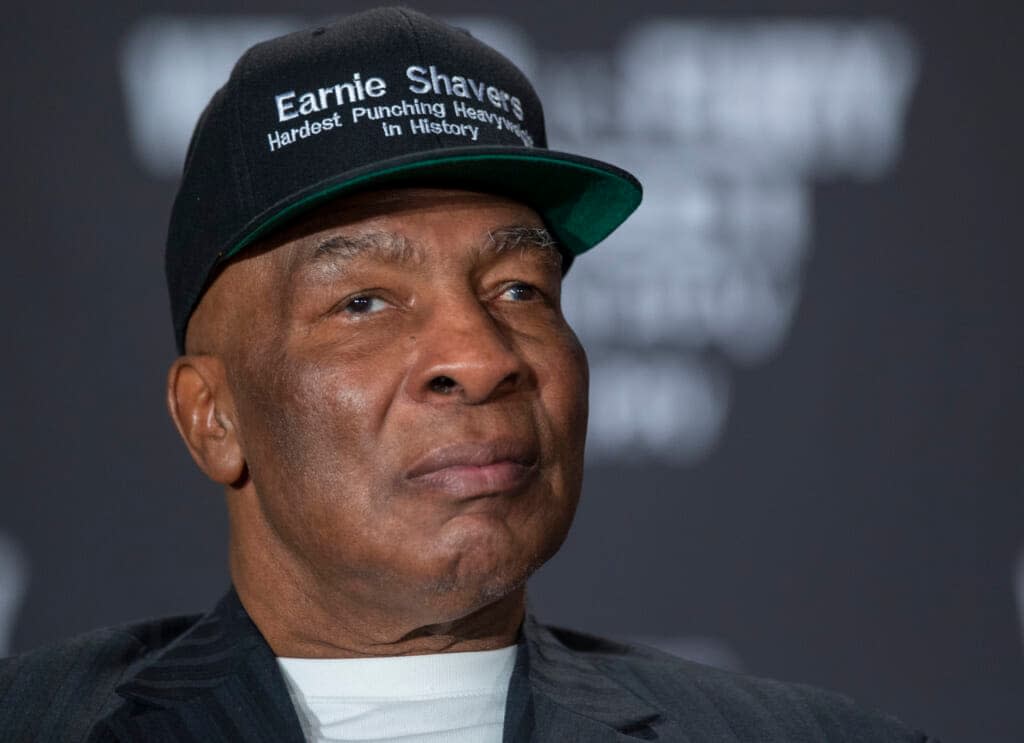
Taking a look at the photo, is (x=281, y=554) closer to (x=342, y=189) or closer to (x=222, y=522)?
(x=342, y=189)

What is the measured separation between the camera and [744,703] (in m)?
1.50

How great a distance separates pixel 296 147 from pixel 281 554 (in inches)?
14.7

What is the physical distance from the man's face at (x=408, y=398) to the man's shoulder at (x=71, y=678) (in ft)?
0.69

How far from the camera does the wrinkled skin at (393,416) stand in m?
1.27

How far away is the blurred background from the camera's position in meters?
2.43

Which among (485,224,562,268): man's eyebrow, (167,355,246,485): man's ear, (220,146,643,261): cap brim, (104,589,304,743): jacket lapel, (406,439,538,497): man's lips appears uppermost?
(220,146,643,261): cap brim

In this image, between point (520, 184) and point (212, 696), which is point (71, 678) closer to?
point (212, 696)

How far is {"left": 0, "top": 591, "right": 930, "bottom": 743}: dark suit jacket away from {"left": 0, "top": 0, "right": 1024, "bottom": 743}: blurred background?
3.03 feet

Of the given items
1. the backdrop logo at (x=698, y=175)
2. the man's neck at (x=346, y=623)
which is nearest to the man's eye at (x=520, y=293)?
the man's neck at (x=346, y=623)

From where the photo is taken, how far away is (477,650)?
1429 millimetres

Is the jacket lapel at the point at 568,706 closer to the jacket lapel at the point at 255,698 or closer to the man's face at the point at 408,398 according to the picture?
the jacket lapel at the point at 255,698

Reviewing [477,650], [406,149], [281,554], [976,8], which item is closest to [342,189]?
[406,149]

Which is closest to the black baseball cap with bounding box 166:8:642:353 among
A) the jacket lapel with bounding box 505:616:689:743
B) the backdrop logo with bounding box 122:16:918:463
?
the jacket lapel with bounding box 505:616:689:743

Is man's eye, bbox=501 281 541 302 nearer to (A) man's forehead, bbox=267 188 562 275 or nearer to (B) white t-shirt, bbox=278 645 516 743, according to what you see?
(A) man's forehead, bbox=267 188 562 275
